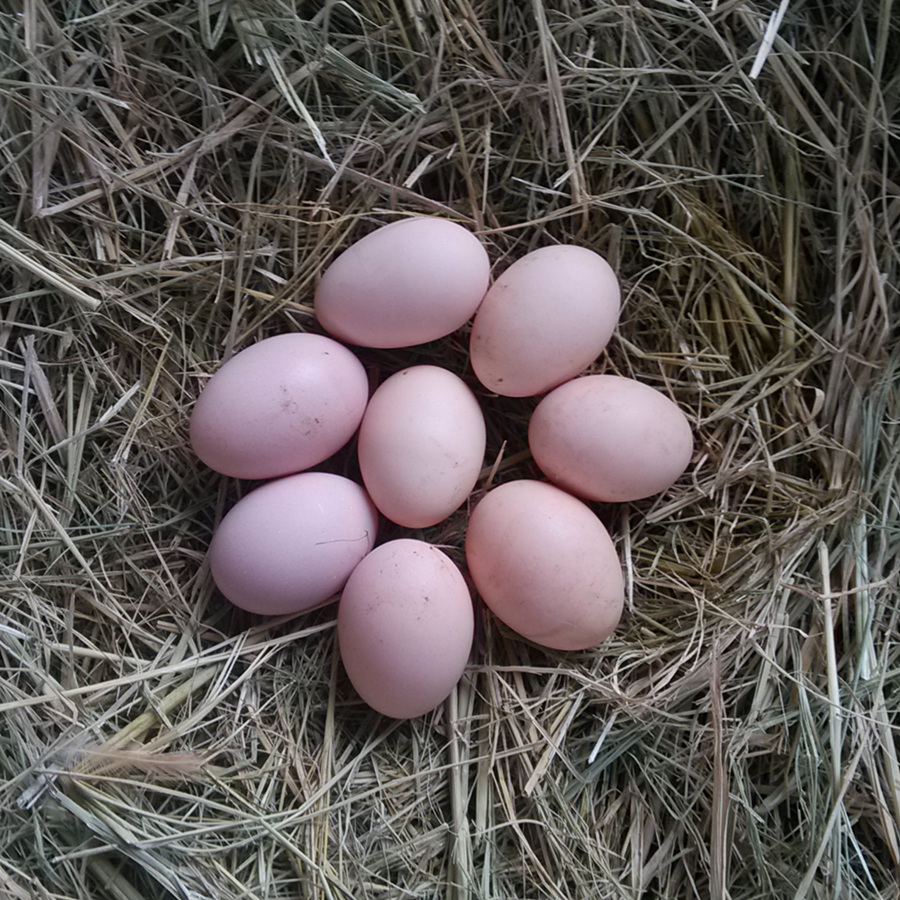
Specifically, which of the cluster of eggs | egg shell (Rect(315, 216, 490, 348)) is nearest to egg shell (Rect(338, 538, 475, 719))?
the cluster of eggs

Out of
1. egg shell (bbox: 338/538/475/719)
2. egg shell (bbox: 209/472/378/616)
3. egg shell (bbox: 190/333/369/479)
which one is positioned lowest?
egg shell (bbox: 338/538/475/719)

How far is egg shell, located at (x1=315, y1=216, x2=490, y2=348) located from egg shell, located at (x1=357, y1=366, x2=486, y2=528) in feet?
0.26

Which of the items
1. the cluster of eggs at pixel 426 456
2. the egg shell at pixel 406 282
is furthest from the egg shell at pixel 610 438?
the egg shell at pixel 406 282

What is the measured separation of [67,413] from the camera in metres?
1.09

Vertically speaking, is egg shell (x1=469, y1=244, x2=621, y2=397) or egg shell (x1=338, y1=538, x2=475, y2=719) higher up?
egg shell (x1=469, y1=244, x2=621, y2=397)

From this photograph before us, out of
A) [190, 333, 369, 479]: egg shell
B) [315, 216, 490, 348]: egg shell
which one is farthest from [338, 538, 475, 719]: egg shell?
[315, 216, 490, 348]: egg shell

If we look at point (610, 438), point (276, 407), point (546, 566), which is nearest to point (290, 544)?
point (276, 407)

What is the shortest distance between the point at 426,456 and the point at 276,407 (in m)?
0.19

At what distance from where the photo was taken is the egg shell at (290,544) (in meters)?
1.01

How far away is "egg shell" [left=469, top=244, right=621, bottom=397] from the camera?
3.41ft

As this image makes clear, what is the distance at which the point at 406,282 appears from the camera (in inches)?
40.3

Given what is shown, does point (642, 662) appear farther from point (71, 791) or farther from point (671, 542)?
point (71, 791)

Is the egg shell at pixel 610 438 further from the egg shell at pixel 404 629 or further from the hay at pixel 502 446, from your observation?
the egg shell at pixel 404 629

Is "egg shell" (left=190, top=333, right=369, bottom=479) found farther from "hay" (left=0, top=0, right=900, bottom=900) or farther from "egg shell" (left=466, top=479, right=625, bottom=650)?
"egg shell" (left=466, top=479, right=625, bottom=650)
